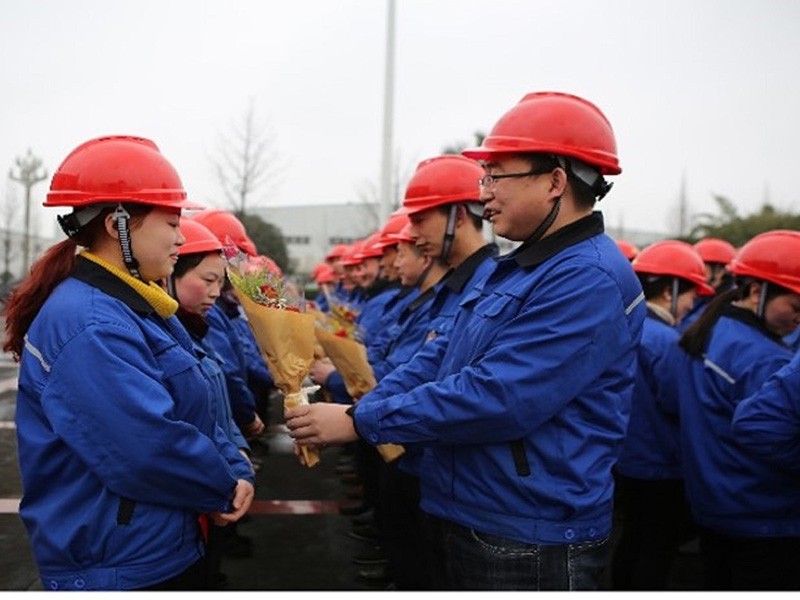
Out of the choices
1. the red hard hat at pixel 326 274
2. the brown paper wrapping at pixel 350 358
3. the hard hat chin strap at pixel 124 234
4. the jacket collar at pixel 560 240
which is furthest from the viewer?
the red hard hat at pixel 326 274

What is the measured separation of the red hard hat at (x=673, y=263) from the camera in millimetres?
5594

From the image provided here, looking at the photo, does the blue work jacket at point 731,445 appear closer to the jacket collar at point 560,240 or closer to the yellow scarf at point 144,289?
the jacket collar at point 560,240

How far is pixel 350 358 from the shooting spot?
4.00 metres

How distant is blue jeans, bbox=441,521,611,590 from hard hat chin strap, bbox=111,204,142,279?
151cm

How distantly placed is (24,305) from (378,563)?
405 cm

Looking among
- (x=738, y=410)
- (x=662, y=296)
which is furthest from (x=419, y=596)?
(x=662, y=296)

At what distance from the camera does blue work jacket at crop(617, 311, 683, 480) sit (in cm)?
466

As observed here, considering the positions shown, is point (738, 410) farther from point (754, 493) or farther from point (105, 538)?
point (105, 538)

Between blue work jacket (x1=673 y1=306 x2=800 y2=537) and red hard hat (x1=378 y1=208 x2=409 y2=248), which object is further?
red hard hat (x1=378 y1=208 x2=409 y2=248)

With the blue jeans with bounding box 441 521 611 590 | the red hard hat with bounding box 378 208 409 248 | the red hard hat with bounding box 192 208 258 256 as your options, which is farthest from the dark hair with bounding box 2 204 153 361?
the red hard hat with bounding box 378 208 409 248

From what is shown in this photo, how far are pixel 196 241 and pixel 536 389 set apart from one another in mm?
2661

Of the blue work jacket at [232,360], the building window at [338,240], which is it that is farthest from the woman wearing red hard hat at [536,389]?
the building window at [338,240]

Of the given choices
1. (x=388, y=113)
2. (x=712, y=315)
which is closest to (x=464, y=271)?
(x=712, y=315)

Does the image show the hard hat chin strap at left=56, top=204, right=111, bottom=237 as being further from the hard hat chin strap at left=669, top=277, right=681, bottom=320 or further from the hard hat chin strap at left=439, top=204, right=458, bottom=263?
the hard hat chin strap at left=669, top=277, right=681, bottom=320
